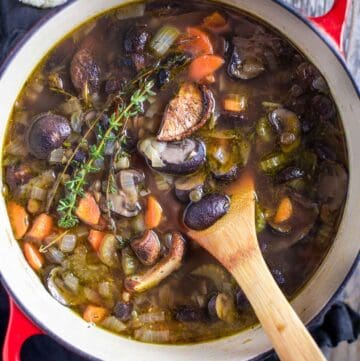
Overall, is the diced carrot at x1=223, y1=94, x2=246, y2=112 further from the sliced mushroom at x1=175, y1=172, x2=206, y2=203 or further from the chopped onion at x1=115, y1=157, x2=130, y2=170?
the chopped onion at x1=115, y1=157, x2=130, y2=170

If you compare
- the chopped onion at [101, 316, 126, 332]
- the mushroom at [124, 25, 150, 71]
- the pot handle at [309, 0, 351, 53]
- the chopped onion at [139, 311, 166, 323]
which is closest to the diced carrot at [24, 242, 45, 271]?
the chopped onion at [101, 316, 126, 332]

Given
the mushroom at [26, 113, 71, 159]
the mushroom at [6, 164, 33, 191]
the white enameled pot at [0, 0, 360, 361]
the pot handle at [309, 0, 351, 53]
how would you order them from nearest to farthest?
the pot handle at [309, 0, 351, 53]
the white enameled pot at [0, 0, 360, 361]
the mushroom at [26, 113, 71, 159]
the mushroom at [6, 164, 33, 191]

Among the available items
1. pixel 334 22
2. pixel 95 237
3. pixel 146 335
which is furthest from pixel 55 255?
pixel 334 22

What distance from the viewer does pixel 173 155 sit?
2.68 m

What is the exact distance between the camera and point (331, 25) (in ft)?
7.89

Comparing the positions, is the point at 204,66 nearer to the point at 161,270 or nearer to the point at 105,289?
the point at 161,270

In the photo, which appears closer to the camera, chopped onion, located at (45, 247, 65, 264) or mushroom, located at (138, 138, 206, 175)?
mushroom, located at (138, 138, 206, 175)

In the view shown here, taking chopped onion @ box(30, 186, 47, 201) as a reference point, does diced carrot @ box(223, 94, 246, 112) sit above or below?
above

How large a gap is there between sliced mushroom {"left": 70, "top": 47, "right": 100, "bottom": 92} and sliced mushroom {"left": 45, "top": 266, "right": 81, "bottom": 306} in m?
0.74

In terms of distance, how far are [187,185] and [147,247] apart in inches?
11.4

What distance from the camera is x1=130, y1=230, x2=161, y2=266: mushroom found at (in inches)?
107

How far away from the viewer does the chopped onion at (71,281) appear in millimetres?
2791

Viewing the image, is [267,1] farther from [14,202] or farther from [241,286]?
[14,202]

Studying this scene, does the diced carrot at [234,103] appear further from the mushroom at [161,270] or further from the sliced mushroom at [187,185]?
the mushroom at [161,270]
